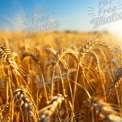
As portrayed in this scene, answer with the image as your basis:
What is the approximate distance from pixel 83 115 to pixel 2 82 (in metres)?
0.65

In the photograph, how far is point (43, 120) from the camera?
102cm

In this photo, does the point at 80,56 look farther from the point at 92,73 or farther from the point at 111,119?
the point at 111,119

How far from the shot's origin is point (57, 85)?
103 inches

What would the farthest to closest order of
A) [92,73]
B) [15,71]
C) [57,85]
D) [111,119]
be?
[57,85], [92,73], [15,71], [111,119]

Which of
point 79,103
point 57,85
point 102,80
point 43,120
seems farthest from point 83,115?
point 43,120

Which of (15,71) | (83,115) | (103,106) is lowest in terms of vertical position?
(83,115)

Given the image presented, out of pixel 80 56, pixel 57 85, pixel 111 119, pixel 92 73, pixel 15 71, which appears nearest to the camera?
pixel 111 119

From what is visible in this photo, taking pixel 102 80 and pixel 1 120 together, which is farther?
pixel 102 80

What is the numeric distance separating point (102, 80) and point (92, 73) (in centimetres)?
38

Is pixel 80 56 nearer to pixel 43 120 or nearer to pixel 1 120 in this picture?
pixel 1 120

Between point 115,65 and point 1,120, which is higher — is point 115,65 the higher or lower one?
the higher one

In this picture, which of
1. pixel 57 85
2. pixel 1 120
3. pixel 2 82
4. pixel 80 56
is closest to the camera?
pixel 1 120

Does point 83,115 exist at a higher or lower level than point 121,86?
lower

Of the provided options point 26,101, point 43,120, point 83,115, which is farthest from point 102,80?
point 43,120
